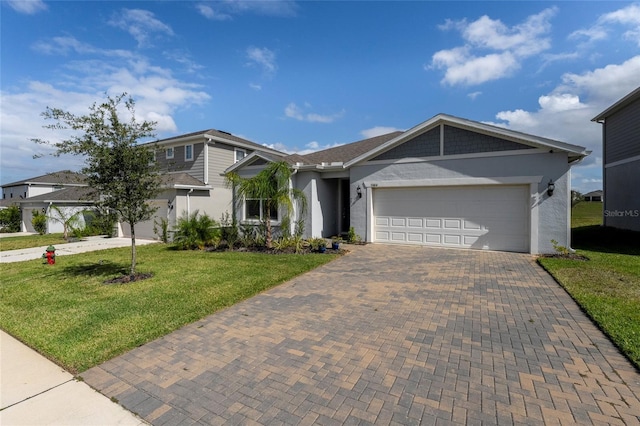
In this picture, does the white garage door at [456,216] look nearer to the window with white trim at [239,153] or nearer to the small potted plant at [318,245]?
the small potted plant at [318,245]

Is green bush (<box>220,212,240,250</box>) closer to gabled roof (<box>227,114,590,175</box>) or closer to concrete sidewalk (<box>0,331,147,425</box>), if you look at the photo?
gabled roof (<box>227,114,590,175</box>)

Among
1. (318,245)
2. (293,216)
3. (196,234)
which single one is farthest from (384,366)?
(196,234)

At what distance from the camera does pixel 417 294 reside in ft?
20.8

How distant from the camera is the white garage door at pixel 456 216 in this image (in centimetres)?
1089

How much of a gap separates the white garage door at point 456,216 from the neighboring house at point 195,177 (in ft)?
28.4

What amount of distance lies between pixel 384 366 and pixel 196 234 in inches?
427

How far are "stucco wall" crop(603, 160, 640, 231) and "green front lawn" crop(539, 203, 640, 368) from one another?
3.07 metres

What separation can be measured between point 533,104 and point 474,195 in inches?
347

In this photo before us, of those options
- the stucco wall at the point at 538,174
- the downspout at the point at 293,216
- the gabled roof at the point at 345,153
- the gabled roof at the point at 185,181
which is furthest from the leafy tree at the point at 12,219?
the stucco wall at the point at 538,174

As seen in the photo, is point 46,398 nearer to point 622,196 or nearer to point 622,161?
point 622,196

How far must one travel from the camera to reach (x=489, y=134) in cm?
1085

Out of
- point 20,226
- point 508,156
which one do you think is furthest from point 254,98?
point 20,226

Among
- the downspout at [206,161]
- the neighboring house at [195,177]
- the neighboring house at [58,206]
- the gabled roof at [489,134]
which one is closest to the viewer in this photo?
the gabled roof at [489,134]

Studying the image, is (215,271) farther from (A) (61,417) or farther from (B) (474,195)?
(B) (474,195)
